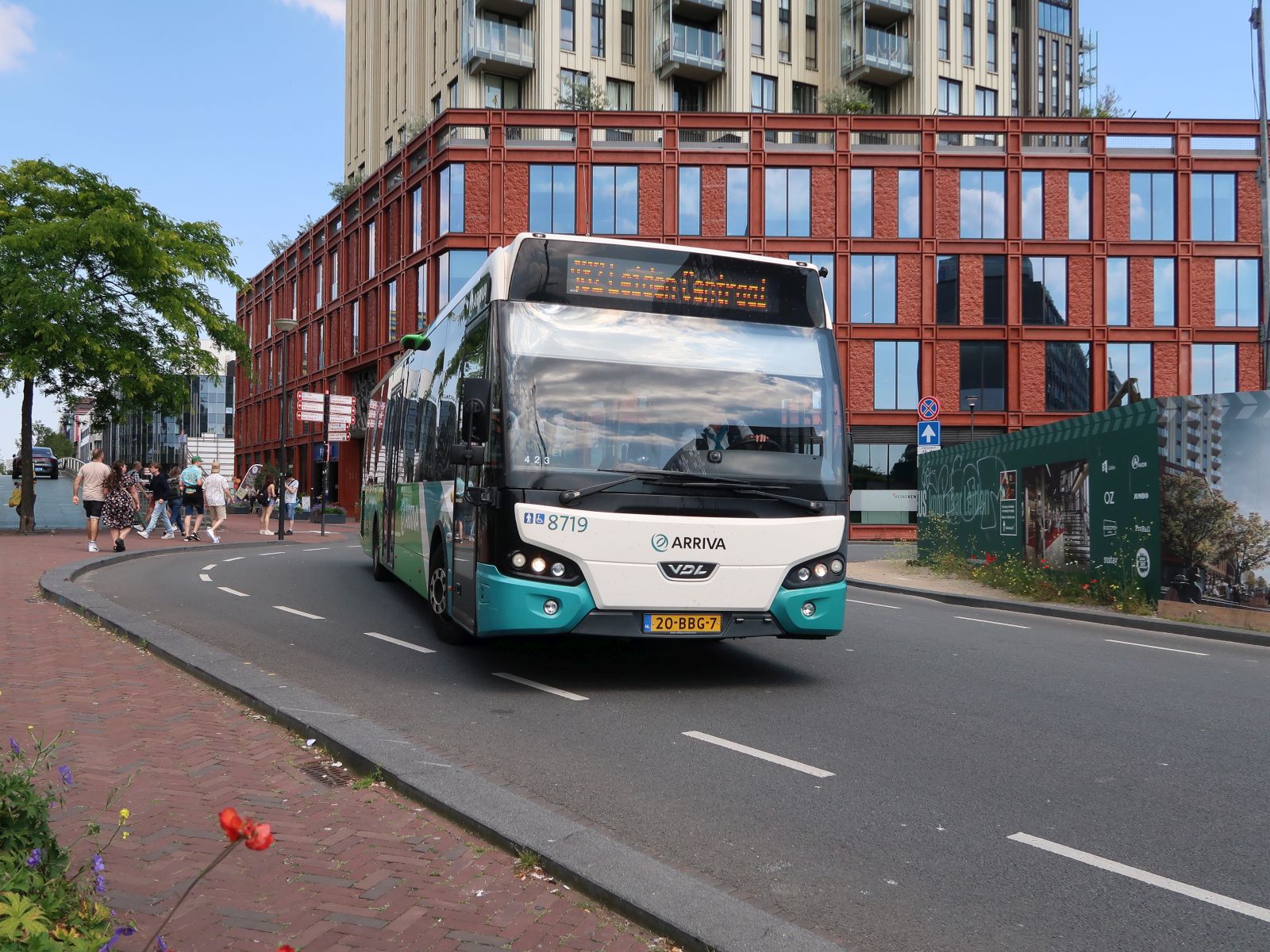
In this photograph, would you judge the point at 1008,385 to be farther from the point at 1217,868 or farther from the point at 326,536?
the point at 1217,868

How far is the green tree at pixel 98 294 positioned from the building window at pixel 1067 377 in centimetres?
2892

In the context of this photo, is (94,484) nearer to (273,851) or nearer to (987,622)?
(987,622)

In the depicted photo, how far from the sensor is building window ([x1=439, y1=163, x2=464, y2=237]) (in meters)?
41.7

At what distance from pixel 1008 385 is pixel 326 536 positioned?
25522 millimetres

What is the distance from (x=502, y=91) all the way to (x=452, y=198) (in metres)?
5.59

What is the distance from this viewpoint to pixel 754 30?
151 ft

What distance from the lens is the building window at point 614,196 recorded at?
41656 mm

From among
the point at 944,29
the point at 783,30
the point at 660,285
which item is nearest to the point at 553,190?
the point at 783,30

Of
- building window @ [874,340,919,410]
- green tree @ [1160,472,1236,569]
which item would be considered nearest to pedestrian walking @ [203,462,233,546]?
green tree @ [1160,472,1236,569]

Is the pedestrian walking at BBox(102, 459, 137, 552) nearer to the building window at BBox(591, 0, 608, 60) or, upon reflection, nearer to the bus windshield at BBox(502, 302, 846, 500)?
the bus windshield at BBox(502, 302, 846, 500)

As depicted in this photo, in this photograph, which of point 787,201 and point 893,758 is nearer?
point 893,758

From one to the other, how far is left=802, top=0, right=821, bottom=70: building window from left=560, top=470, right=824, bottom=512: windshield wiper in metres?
43.9

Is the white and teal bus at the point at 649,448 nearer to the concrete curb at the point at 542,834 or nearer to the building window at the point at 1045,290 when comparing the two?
the concrete curb at the point at 542,834

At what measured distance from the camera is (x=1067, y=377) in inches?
1673
